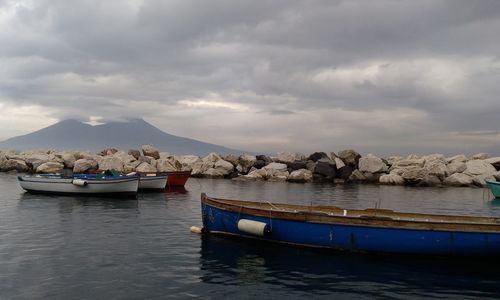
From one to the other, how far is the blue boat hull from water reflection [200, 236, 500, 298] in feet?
1.08

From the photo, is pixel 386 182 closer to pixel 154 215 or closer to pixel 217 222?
pixel 154 215

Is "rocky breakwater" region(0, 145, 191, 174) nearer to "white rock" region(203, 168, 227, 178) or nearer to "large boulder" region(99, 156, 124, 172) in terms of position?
"large boulder" region(99, 156, 124, 172)

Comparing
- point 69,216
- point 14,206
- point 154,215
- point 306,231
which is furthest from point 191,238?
point 14,206

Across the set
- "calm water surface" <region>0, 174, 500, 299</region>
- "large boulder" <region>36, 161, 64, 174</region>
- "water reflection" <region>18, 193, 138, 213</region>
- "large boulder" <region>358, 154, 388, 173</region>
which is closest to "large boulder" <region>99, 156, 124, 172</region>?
"large boulder" <region>36, 161, 64, 174</region>

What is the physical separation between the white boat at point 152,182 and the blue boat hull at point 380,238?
84.3ft

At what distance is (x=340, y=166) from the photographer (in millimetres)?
64688

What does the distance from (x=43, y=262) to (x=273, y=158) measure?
62.5 metres

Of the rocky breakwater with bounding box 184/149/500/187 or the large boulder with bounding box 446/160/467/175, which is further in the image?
the large boulder with bounding box 446/160/467/175

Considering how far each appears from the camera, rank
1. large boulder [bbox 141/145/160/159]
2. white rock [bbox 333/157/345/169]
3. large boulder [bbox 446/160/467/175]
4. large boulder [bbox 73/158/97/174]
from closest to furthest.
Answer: large boulder [bbox 73/158/97/174], large boulder [bbox 446/160/467/175], white rock [bbox 333/157/345/169], large boulder [bbox 141/145/160/159]

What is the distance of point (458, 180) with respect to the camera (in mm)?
60156

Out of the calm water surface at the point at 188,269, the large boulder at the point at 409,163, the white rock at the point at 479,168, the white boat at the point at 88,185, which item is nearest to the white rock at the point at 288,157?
the large boulder at the point at 409,163

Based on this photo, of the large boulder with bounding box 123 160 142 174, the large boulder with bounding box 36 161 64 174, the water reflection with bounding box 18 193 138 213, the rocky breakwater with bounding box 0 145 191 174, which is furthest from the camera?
the large boulder with bounding box 36 161 64 174

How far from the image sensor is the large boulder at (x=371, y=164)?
64.1 metres

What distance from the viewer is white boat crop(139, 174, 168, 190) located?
138ft
